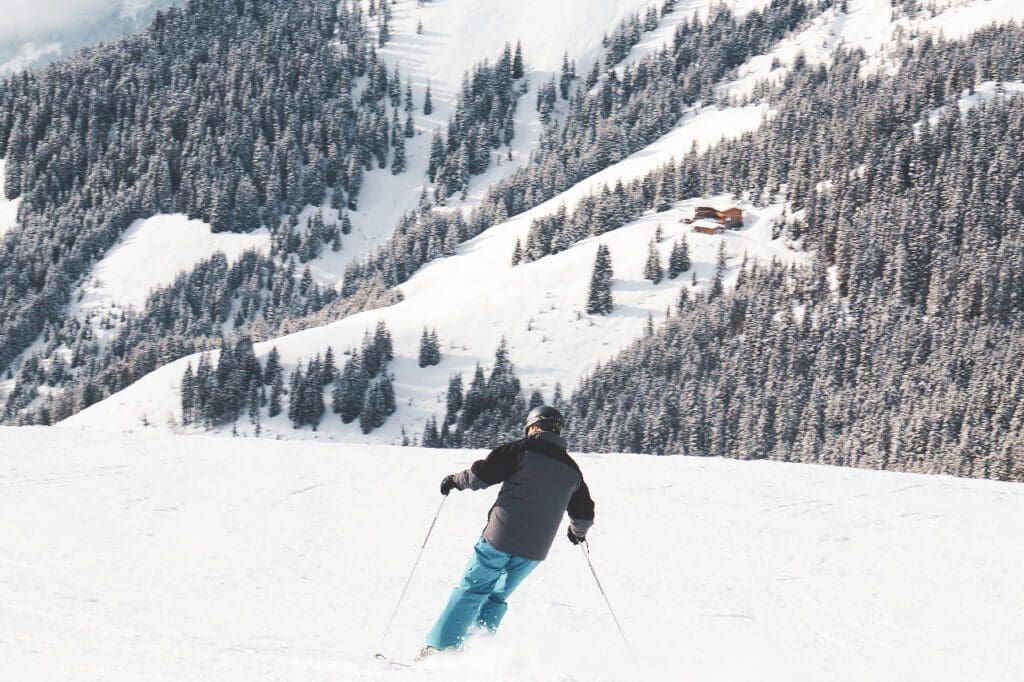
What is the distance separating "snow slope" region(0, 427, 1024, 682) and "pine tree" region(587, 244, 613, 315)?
8990 cm

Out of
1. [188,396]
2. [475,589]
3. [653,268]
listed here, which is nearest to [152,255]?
[188,396]

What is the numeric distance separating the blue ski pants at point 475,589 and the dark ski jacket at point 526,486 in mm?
140

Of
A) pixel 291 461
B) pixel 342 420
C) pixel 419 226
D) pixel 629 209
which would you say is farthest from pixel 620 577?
pixel 419 226

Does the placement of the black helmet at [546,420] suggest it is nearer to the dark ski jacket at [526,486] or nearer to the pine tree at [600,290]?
the dark ski jacket at [526,486]

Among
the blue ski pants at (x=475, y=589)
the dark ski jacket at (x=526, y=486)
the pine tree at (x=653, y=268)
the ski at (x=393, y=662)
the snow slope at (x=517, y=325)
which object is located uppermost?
the dark ski jacket at (x=526, y=486)

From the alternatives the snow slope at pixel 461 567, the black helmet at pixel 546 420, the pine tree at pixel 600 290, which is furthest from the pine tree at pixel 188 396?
the black helmet at pixel 546 420

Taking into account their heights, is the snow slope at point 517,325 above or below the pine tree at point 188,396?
above

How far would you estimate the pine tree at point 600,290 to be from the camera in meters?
108

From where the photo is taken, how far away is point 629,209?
432ft

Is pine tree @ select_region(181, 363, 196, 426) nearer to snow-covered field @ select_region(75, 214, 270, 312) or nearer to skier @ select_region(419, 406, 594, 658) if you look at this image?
snow-covered field @ select_region(75, 214, 270, 312)

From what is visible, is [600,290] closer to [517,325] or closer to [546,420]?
[517,325]

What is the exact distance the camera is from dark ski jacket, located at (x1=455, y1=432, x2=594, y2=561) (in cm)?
773

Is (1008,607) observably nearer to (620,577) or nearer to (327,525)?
(620,577)

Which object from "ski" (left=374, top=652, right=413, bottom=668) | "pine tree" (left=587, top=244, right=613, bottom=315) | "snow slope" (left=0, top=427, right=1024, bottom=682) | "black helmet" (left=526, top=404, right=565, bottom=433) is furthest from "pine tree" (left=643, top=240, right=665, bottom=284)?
"ski" (left=374, top=652, right=413, bottom=668)
